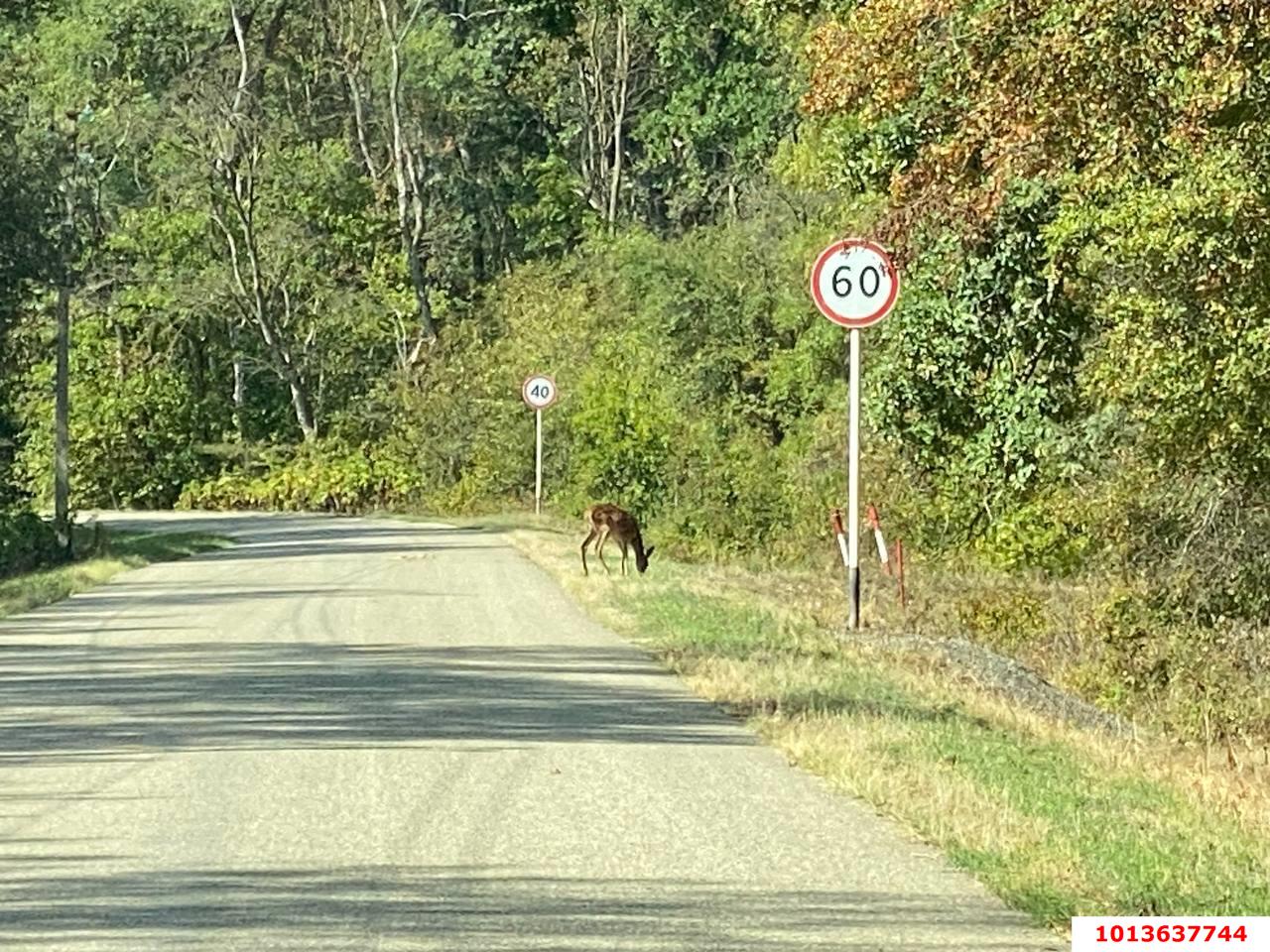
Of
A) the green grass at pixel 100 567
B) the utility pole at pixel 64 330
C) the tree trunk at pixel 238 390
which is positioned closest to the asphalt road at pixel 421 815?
the green grass at pixel 100 567

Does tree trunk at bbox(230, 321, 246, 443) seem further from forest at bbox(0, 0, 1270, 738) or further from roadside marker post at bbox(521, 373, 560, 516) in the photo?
roadside marker post at bbox(521, 373, 560, 516)

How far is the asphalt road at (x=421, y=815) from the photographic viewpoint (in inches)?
373

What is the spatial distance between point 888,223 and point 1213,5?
3.65 m

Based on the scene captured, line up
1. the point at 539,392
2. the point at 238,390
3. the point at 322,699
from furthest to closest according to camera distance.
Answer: the point at 238,390 → the point at 539,392 → the point at 322,699

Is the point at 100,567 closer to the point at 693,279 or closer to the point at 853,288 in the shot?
the point at 853,288

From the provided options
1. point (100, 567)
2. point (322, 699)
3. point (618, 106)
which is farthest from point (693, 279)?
point (322, 699)

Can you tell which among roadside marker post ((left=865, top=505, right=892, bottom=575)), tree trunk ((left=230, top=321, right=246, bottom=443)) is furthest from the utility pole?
tree trunk ((left=230, top=321, right=246, bottom=443))

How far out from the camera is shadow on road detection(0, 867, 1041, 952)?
30.0 ft

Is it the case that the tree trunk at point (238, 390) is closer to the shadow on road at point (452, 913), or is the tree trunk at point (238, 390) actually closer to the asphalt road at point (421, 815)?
the asphalt road at point (421, 815)

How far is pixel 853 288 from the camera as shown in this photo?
2161cm

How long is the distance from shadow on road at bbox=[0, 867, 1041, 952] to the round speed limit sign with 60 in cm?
1159

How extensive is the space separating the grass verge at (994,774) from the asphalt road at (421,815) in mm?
292

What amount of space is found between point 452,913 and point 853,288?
41.4 ft

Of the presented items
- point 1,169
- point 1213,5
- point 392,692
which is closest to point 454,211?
point 1,169
